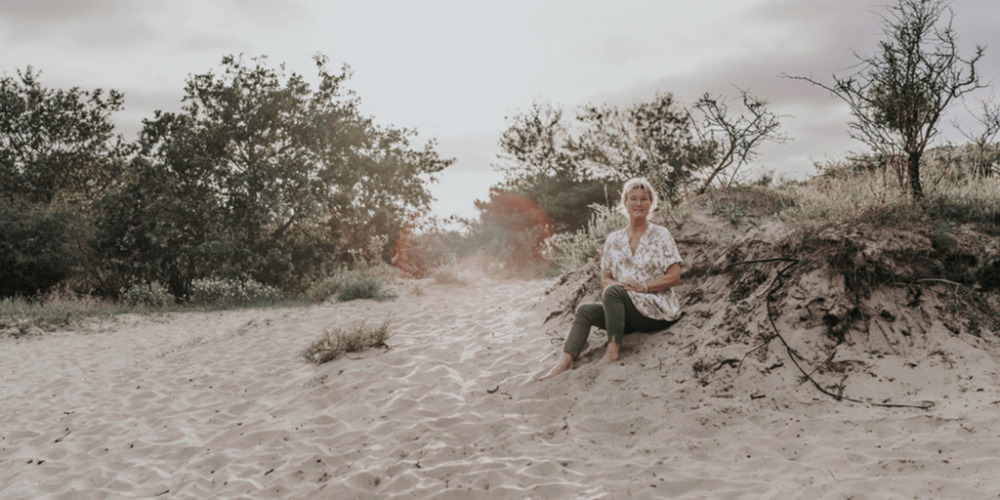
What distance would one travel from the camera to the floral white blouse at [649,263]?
5.17 meters

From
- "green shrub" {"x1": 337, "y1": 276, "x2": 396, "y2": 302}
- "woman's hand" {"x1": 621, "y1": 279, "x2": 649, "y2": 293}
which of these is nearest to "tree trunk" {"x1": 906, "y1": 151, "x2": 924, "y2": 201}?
"woman's hand" {"x1": 621, "y1": 279, "x2": 649, "y2": 293}

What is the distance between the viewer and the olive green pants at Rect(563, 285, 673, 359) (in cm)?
507

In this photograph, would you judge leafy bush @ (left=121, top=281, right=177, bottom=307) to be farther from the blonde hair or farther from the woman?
the blonde hair

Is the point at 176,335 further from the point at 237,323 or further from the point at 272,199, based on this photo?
the point at 272,199

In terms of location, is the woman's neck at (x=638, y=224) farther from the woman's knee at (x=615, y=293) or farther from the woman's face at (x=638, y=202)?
the woman's knee at (x=615, y=293)

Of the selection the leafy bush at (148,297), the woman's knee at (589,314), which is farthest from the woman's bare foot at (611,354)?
the leafy bush at (148,297)

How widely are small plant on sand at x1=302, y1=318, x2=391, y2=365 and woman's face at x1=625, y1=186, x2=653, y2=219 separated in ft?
11.2

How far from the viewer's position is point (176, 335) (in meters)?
9.64

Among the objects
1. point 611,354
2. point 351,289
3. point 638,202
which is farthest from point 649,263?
point 351,289

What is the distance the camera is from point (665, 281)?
201 inches

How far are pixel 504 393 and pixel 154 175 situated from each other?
14.3 metres

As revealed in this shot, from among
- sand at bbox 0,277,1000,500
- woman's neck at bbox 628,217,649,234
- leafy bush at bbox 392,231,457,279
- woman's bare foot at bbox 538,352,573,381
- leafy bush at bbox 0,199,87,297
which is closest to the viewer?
sand at bbox 0,277,1000,500

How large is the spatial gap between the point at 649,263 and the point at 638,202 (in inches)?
22.1

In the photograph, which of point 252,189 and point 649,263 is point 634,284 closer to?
point 649,263
